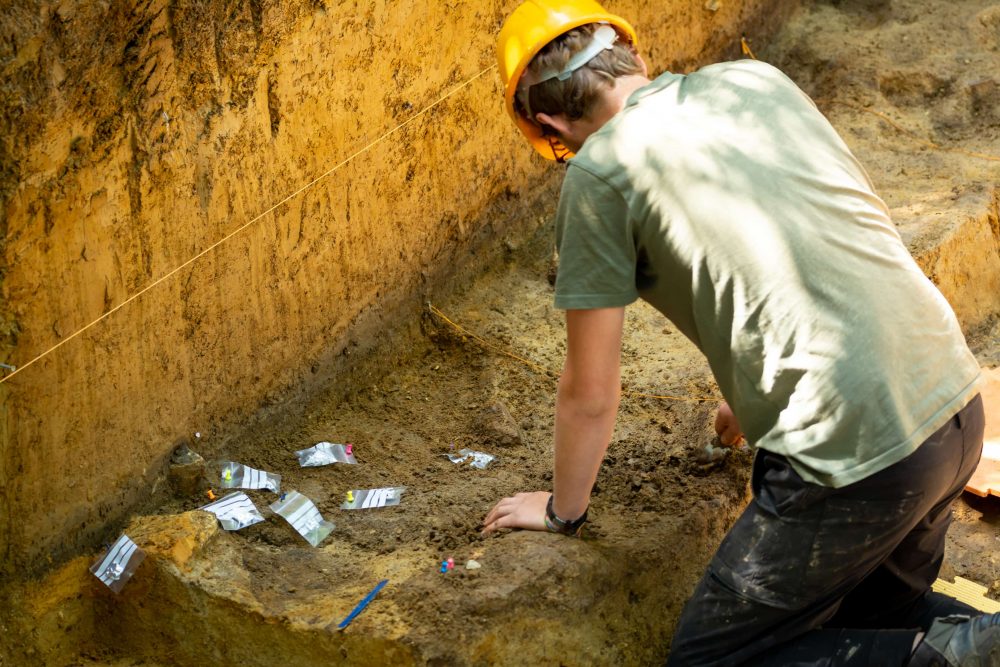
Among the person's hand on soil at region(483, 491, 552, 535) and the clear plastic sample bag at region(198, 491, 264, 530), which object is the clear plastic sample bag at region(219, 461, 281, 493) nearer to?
the clear plastic sample bag at region(198, 491, 264, 530)

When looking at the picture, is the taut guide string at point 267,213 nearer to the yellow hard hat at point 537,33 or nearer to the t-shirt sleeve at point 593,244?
the yellow hard hat at point 537,33

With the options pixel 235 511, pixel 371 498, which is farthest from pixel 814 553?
pixel 235 511

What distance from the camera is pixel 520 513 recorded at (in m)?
3.12

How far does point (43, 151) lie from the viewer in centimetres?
302

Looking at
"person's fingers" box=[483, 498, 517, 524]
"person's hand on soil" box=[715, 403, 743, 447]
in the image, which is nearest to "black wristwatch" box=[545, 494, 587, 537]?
"person's fingers" box=[483, 498, 517, 524]

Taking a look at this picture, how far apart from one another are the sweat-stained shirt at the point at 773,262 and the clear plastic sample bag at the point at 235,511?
1483 mm

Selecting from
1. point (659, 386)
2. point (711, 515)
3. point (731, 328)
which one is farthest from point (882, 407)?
point (659, 386)

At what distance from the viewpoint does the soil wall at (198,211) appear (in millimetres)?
3082

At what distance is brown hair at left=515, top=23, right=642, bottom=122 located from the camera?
2.52 m

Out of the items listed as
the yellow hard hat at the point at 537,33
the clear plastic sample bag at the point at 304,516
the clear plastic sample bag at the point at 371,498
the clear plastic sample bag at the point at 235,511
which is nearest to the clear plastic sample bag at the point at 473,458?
the clear plastic sample bag at the point at 371,498

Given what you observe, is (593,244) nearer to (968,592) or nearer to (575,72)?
(575,72)

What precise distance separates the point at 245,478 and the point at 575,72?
1.84 meters

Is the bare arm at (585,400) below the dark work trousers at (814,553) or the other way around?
the other way around

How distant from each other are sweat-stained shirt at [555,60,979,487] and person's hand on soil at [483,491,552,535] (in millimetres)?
826
